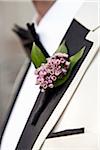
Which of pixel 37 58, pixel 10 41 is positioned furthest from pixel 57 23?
pixel 10 41

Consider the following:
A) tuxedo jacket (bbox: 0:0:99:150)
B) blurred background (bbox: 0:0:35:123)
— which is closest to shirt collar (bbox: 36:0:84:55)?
tuxedo jacket (bbox: 0:0:99:150)

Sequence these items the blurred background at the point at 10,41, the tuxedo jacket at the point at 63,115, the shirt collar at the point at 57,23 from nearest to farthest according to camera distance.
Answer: the tuxedo jacket at the point at 63,115 < the shirt collar at the point at 57,23 < the blurred background at the point at 10,41

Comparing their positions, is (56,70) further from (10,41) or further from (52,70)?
(10,41)

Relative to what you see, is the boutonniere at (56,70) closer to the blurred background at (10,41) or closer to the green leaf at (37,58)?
the green leaf at (37,58)

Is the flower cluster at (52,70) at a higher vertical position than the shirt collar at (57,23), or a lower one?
lower

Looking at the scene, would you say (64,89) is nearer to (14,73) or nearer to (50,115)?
(50,115)

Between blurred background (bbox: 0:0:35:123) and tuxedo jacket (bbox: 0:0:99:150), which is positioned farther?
blurred background (bbox: 0:0:35:123)

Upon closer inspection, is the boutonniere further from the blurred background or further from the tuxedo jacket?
the blurred background

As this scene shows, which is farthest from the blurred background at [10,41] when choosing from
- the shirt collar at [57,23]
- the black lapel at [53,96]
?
the black lapel at [53,96]
